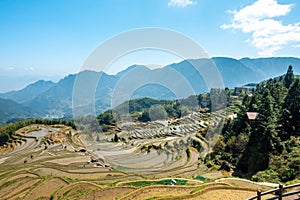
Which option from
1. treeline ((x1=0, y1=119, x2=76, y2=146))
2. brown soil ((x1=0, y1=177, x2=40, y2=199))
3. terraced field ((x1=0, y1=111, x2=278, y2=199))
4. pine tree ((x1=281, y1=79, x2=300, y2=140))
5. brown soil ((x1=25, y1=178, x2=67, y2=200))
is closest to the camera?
terraced field ((x1=0, y1=111, x2=278, y2=199))

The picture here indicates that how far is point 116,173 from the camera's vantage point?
54.5ft

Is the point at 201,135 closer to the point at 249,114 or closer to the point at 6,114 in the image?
the point at 249,114

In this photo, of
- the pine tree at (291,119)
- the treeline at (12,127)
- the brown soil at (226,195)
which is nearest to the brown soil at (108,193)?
the brown soil at (226,195)

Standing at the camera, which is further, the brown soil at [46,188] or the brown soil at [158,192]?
the brown soil at [46,188]

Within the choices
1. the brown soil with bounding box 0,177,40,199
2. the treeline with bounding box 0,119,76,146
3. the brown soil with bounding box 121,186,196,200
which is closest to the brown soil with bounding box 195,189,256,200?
the brown soil with bounding box 121,186,196,200

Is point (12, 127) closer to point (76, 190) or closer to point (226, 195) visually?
point (76, 190)

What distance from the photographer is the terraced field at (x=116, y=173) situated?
9.18 m

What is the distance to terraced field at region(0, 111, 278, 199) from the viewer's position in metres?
9.18

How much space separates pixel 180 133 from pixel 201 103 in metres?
24.2

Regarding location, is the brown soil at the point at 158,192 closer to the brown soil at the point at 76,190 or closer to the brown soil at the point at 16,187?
the brown soil at the point at 76,190

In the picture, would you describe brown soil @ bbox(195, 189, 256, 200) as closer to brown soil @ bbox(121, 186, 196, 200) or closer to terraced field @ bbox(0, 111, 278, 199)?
terraced field @ bbox(0, 111, 278, 199)

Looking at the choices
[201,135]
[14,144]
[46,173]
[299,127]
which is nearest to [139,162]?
[46,173]

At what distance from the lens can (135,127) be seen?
47.3 metres

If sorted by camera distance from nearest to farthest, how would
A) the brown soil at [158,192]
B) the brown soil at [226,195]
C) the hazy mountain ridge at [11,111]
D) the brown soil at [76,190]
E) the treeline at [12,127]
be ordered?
the brown soil at [226,195]
the brown soil at [158,192]
the brown soil at [76,190]
the treeline at [12,127]
the hazy mountain ridge at [11,111]
